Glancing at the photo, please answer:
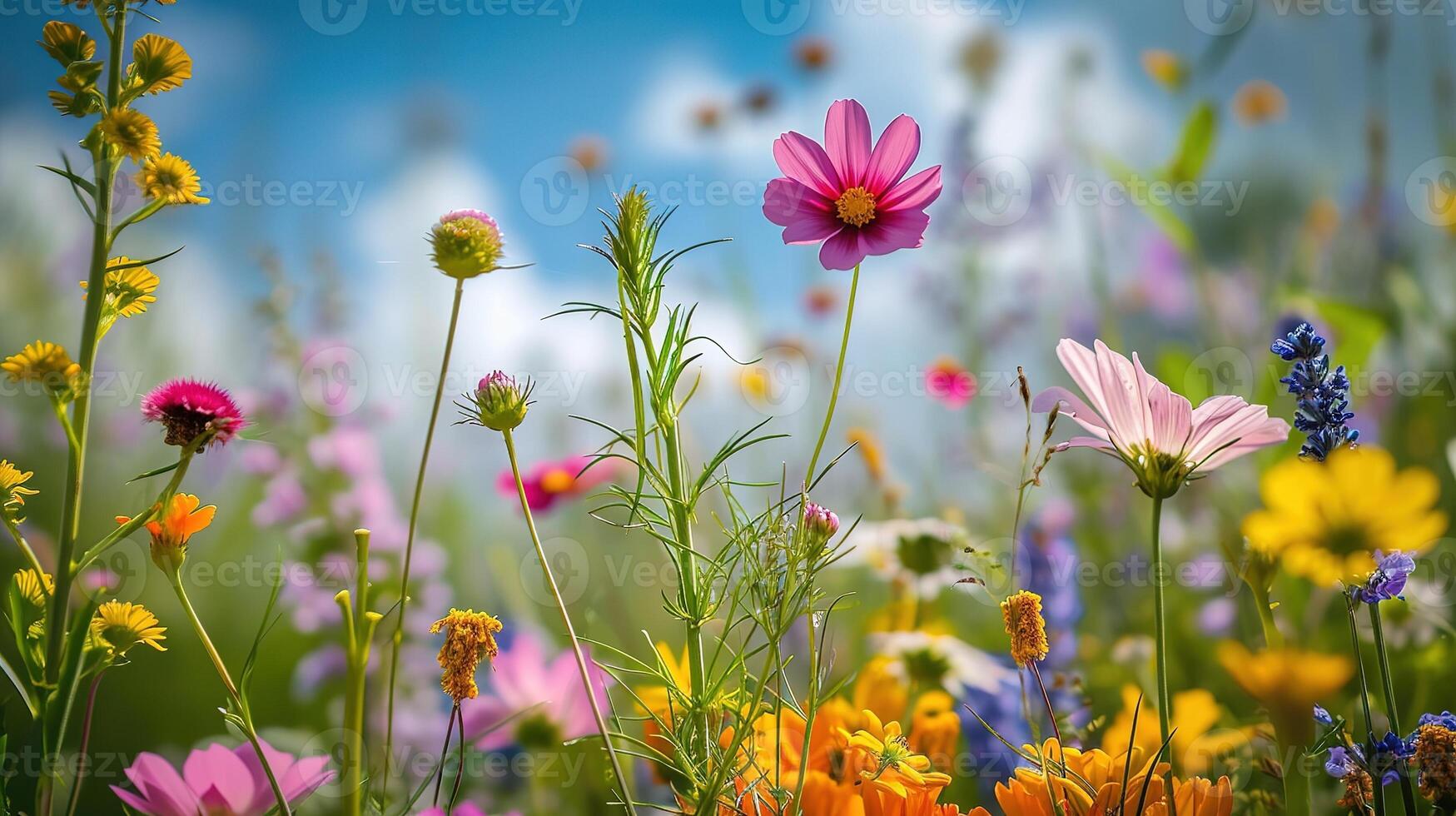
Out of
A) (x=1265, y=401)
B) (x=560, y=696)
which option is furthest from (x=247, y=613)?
(x=1265, y=401)

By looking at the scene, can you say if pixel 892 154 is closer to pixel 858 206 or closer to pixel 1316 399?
pixel 858 206

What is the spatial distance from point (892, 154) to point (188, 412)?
26 centimetres

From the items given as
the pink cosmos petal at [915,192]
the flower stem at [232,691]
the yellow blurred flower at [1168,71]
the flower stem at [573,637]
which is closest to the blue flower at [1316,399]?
the pink cosmos petal at [915,192]

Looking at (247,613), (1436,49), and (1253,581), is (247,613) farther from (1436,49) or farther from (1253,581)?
(1436,49)

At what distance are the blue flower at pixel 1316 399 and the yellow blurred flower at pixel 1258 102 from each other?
131 centimetres

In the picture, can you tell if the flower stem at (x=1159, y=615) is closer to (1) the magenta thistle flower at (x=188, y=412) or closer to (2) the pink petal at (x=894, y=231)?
(2) the pink petal at (x=894, y=231)

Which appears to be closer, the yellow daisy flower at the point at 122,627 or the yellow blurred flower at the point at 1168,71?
the yellow daisy flower at the point at 122,627

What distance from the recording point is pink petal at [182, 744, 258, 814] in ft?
1.03

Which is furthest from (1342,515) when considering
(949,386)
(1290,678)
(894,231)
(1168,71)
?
(1168,71)

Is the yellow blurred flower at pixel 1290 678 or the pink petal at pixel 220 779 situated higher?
the yellow blurred flower at pixel 1290 678

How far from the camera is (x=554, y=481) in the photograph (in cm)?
70

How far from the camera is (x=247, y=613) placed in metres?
1.16

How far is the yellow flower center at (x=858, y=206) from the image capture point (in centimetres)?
33

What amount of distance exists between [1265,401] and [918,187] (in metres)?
0.49
